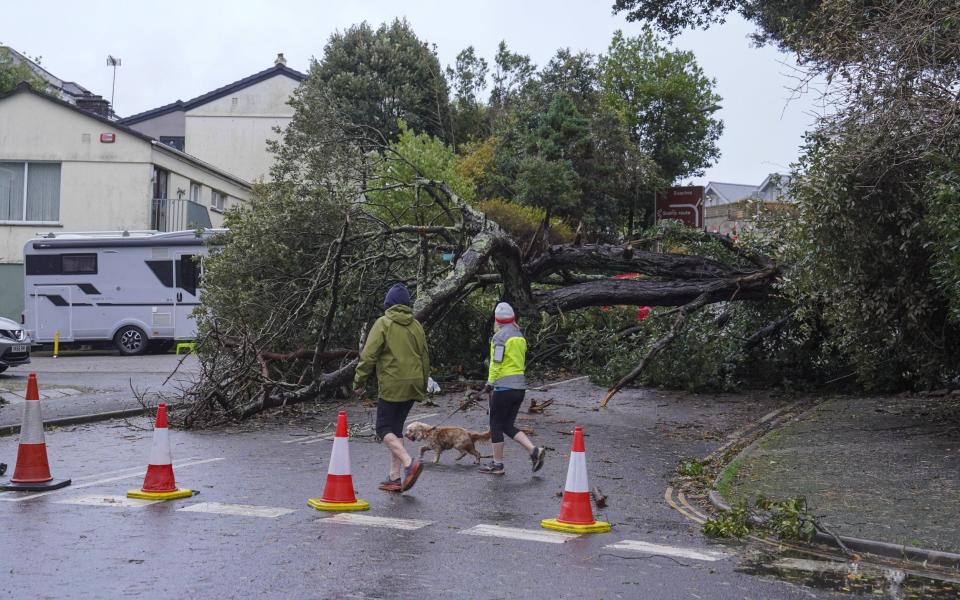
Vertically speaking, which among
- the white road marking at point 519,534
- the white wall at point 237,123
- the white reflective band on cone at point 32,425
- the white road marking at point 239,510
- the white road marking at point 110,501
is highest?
the white wall at point 237,123

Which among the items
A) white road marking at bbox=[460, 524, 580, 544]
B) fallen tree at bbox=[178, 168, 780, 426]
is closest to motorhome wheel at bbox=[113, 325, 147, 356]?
fallen tree at bbox=[178, 168, 780, 426]

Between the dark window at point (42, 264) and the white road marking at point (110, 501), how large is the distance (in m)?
20.8

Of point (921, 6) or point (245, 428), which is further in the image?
point (245, 428)

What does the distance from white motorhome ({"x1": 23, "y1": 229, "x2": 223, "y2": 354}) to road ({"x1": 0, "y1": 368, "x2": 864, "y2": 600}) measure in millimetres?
15611

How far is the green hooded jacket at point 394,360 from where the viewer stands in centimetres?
848

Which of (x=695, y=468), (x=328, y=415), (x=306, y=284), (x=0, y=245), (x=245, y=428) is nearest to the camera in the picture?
(x=695, y=468)

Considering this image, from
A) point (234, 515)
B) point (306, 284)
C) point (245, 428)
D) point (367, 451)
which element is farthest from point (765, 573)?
point (306, 284)

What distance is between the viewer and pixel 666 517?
25.1 feet

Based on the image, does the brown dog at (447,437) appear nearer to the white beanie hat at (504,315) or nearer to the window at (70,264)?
the white beanie hat at (504,315)

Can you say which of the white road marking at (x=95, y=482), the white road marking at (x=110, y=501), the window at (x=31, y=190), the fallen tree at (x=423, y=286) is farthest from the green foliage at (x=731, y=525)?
the window at (x=31, y=190)

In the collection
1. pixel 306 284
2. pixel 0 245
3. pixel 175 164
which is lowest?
pixel 306 284

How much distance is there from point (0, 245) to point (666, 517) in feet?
97.5

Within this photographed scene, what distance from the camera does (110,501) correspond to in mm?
7746

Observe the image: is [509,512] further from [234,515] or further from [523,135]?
[523,135]
